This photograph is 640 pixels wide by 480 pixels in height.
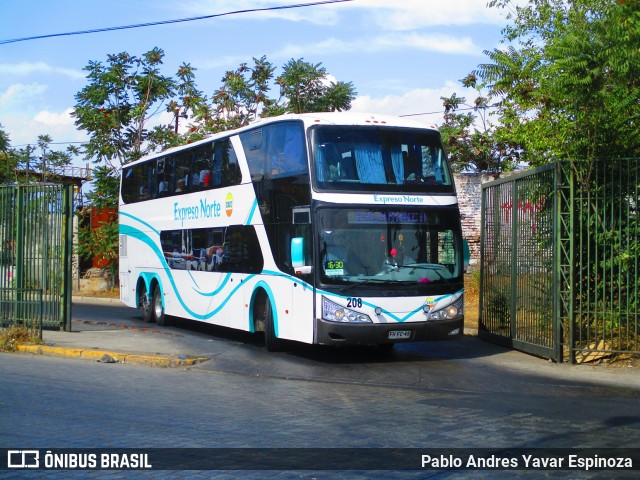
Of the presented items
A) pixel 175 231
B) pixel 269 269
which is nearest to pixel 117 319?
pixel 175 231

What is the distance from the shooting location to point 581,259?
43.6ft

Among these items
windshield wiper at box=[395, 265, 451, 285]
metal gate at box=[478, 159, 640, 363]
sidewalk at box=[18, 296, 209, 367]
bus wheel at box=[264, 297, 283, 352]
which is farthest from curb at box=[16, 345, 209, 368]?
metal gate at box=[478, 159, 640, 363]

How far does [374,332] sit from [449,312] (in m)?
1.42

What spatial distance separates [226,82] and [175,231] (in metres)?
12.4

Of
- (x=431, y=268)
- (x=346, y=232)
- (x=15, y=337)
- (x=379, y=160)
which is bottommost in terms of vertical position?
(x=15, y=337)

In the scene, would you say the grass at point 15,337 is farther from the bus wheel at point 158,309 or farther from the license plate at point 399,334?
the license plate at point 399,334

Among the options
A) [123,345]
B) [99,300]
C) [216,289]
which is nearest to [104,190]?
[99,300]

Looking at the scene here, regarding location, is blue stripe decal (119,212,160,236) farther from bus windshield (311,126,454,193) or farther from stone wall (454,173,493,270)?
stone wall (454,173,493,270)

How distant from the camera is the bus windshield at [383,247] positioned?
13.2m

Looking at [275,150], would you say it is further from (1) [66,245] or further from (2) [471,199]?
(2) [471,199]

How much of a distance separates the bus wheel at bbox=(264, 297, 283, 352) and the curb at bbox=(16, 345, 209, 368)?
144 centimetres

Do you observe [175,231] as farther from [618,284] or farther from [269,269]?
[618,284]

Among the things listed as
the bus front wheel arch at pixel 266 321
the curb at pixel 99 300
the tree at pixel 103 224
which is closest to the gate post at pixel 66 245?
the bus front wheel arch at pixel 266 321

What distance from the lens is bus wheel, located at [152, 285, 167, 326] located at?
67.8 ft
